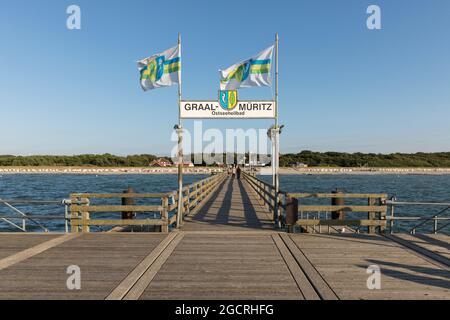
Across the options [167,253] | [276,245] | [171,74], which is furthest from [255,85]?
[167,253]

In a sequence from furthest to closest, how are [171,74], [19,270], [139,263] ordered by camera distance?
1. [171,74]
2. [139,263]
3. [19,270]

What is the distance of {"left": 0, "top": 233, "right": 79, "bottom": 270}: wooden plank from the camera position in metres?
6.35

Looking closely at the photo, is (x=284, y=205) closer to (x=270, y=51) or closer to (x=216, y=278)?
(x=216, y=278)

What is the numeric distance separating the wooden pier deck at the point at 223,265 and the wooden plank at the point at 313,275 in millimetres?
18

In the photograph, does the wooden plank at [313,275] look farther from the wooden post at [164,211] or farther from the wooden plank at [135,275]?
the wooden post at [164,211]

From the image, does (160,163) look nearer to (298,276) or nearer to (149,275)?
(149,275)

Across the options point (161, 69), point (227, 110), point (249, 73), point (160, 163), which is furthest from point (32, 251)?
point (160, 163)

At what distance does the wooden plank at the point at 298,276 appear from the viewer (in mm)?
4905

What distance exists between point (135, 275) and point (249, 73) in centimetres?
711

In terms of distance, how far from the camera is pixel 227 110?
978 cm

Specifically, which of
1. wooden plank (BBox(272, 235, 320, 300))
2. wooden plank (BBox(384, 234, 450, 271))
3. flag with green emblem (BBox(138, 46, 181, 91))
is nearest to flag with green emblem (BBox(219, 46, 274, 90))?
flag with green emblem (BBox(138, 46, 181, 91))

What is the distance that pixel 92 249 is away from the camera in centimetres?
743
